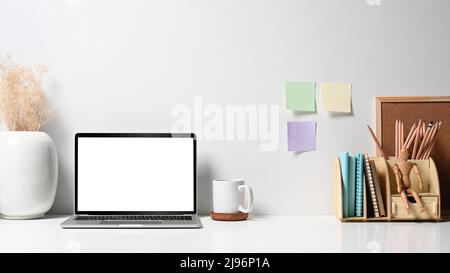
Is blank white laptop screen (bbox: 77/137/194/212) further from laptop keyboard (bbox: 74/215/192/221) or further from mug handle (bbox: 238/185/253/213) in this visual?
mug handle (bbox: 238/185/253/213)

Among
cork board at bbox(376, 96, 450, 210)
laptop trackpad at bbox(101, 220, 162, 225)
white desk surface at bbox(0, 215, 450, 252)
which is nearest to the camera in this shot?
white desk surface at bbox(0, 215, 450, 252)

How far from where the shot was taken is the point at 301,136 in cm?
168

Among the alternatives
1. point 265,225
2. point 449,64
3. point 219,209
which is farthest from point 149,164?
point 449,64

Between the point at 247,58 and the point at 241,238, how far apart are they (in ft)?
2.00

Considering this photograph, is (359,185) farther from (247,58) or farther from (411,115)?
(247,58)

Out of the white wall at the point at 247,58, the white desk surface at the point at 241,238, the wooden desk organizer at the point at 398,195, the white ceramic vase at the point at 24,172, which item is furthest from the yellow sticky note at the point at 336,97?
the white ceramic vase at the point at 24,172

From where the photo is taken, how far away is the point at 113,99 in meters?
1.68

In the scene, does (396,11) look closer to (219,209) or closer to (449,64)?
(449,64)

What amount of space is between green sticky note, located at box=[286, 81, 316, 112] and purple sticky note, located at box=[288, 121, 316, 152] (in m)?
0.05

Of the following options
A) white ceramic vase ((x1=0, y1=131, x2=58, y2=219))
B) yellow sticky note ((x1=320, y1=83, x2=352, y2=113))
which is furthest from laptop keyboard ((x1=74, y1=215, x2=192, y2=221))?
yellow sticky note ((x1=320, y1=83, x2=352, y2=113))

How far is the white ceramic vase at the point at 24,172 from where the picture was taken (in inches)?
60.2

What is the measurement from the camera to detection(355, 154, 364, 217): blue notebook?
5.02 ft

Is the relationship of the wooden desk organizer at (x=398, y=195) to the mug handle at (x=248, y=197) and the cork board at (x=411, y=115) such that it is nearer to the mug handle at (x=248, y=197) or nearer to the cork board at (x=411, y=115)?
the cork board at (x=411, y=115)

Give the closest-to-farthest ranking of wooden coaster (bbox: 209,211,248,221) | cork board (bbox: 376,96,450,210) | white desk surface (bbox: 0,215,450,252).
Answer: white desk surface (bbox: 0,215,450,252) < wooden coaster (bbox: 209,211,248,221) < cork board (bbox: 376,96,450,210)
